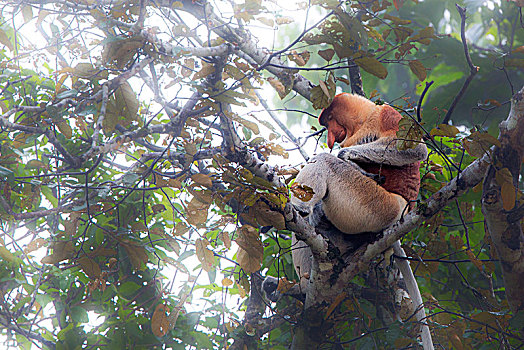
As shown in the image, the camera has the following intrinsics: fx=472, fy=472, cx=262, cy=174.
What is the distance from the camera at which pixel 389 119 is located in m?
2.71

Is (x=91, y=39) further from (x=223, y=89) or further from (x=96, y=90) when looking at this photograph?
(x=223, y=89)

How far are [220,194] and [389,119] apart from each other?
1248 millimetres

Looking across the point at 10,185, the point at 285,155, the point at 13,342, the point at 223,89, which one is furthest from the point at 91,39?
the point at 13,342

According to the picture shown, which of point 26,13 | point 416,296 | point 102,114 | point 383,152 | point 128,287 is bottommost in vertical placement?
point 416,296

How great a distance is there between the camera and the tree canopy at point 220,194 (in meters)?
1.90

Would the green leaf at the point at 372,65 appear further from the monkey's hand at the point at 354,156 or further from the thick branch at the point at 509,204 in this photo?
the monkey's hand at the point at 354,156

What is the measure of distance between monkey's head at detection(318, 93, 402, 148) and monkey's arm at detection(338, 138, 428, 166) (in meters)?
0.11

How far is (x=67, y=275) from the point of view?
272 centimetres

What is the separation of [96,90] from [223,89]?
0.59 meters

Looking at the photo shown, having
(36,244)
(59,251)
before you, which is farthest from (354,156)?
(36,244)

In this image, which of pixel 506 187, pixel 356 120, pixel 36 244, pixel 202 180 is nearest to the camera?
pixel 506 187

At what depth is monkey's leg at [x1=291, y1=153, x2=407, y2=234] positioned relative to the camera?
254 cm

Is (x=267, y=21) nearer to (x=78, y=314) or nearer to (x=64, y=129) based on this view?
(x=64, y=129)

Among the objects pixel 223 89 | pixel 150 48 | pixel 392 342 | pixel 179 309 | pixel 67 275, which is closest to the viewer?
pixel 150 48
